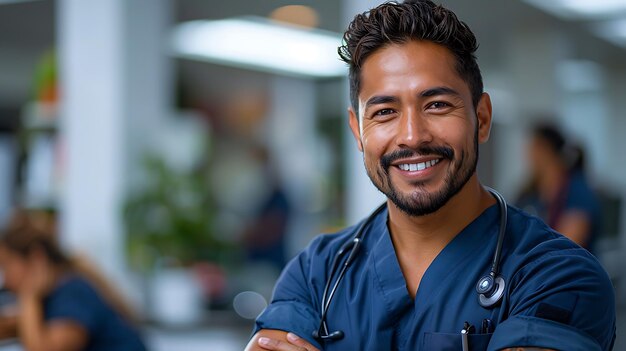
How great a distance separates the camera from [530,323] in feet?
3.87

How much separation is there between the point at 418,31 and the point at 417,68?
0.18 feet

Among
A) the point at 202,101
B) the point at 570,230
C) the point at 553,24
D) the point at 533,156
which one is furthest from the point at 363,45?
the point at 202,101

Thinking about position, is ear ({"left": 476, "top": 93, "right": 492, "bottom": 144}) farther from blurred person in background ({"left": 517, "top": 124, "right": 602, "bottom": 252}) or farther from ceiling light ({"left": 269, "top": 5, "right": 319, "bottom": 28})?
ceiling light ({"left": 269, "top": 5, "right": 319, "bottom": 28})

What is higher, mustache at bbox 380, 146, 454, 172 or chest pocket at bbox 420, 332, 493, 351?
mustache at bbox 380, 146, 454, 172

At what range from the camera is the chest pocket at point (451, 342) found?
4.04 feet

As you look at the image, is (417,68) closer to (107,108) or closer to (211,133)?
(107,108)

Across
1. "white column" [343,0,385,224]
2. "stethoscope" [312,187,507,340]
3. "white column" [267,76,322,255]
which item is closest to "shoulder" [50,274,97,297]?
"white column" [343,0,385,224]

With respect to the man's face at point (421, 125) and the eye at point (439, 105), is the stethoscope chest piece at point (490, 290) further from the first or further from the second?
the eye at point (439, 105)

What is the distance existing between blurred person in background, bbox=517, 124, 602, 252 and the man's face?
2.44 m

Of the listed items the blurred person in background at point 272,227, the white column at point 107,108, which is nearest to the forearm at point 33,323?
the white column at point 107,108

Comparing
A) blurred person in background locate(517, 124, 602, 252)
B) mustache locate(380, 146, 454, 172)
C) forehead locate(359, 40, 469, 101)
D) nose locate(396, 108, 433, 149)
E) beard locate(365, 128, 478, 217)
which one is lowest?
blurred person in background locate(517, 124, 602, 252)

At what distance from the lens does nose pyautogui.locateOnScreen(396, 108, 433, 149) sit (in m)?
1.26

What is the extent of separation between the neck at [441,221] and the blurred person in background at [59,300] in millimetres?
1742

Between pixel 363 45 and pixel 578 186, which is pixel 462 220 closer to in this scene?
pixel 363 45
